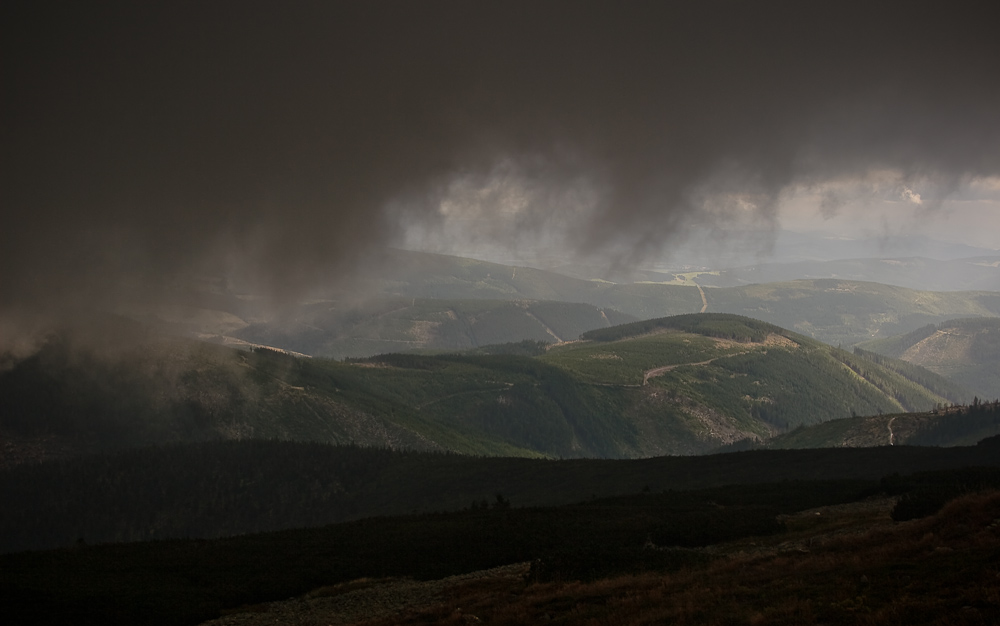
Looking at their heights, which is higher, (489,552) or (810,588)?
(810,588)

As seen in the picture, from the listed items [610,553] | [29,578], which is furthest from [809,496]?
[29,578]

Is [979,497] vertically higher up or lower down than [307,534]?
higher up

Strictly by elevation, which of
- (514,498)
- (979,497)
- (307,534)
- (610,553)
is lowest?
(514,498)

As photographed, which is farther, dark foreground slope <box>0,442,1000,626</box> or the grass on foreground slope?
dark foreground slope <box>0,442,1000,626</box>

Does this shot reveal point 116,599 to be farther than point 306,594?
No

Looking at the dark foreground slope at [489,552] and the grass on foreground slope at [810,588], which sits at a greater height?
the grass on foreground slope at [810,588]

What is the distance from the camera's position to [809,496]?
333ft

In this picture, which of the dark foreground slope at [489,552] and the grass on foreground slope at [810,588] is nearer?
the grass on foreground slope at [810,588]

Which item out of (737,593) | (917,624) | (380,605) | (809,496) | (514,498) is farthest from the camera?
(514,498)

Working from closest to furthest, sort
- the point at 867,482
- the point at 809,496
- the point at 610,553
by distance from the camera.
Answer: the point at 610,553 < the point at 809,496 < the point at 867,482

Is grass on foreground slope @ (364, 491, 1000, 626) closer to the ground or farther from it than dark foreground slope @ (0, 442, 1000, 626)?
farther from it

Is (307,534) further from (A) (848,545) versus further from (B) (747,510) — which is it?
(A) (848,545)

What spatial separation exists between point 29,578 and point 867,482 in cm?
10549

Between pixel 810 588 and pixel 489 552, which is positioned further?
pixel 489 552
